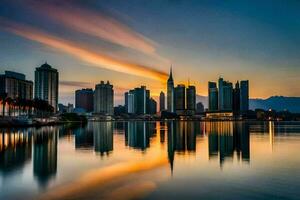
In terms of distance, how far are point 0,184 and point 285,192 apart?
17.5 metres

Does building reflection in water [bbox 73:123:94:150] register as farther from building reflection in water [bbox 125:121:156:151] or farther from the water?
the water

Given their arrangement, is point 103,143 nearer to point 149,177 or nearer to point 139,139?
point 139,139

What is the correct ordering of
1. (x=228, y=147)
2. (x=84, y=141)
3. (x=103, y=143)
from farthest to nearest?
(x=84, y=141), (x=103, y=143), (x=228, y=147)

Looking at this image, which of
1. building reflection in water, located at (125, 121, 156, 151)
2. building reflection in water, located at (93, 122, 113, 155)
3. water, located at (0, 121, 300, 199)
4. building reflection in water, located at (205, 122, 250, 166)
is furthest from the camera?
building reflection in water, located at (125, 121, 156, 151)

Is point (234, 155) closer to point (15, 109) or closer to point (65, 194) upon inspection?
point (65, 194)

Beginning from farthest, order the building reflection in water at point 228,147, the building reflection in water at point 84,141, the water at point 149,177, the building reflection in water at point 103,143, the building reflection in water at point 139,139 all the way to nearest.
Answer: the building reflection in water at point 139,139 < the building reflection in water at point 84,141 < the building reflection in water at point 103,143 < the building reflection in water at point 228,147 < the water at point 149,177

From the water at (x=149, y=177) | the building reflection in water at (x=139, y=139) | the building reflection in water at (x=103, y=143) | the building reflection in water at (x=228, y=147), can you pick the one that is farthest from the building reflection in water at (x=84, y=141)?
the building reflection in water at (x=228, y=147)

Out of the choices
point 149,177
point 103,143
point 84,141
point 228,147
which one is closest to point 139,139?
point 84,141

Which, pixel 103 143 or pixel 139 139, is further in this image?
pixel 139 139

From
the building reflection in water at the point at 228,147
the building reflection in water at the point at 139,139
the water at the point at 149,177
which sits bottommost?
the building reflection in water at the point at 139,139

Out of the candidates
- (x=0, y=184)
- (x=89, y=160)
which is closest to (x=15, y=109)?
(x=89, y=160)

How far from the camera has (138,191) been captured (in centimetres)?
2127

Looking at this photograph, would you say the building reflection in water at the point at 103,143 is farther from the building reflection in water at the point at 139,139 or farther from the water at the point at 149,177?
the water at the point at 149,177

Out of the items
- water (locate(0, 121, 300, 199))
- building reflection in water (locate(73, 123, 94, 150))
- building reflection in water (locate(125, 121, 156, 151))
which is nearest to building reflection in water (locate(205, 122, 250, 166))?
water (locate(0, 121, 300, 199))
